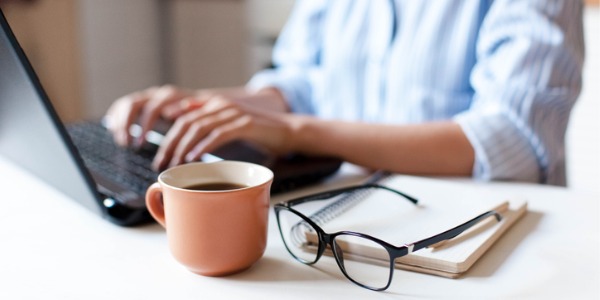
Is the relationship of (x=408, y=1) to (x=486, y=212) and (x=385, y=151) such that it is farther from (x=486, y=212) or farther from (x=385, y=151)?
(x=486, y=212)

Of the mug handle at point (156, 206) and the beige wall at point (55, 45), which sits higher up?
the mug handle at point (156, 206)

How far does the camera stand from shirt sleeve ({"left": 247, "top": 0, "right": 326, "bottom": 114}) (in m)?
1.19

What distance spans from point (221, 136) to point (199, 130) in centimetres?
3

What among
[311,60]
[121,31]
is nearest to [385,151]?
[311,60]

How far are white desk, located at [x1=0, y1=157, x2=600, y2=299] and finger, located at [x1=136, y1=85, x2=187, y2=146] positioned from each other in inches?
10.0

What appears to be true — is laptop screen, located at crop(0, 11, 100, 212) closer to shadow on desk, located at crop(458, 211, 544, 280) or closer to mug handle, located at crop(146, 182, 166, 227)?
mug handle, located at crop(146, 182, 166, 227)

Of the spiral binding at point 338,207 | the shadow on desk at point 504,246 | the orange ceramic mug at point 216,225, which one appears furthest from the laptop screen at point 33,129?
the shadow on desk at point 504,246

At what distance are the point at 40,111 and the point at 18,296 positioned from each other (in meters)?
0.17

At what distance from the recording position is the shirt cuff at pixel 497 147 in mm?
846

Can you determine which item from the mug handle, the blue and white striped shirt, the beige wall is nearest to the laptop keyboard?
the mug handle

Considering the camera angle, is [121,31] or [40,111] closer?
[40,111]

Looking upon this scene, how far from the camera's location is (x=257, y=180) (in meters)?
0.57

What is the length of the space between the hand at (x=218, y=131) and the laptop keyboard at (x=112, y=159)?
31mm

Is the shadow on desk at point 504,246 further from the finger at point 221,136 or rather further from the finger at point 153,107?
the finger at point 153,107
